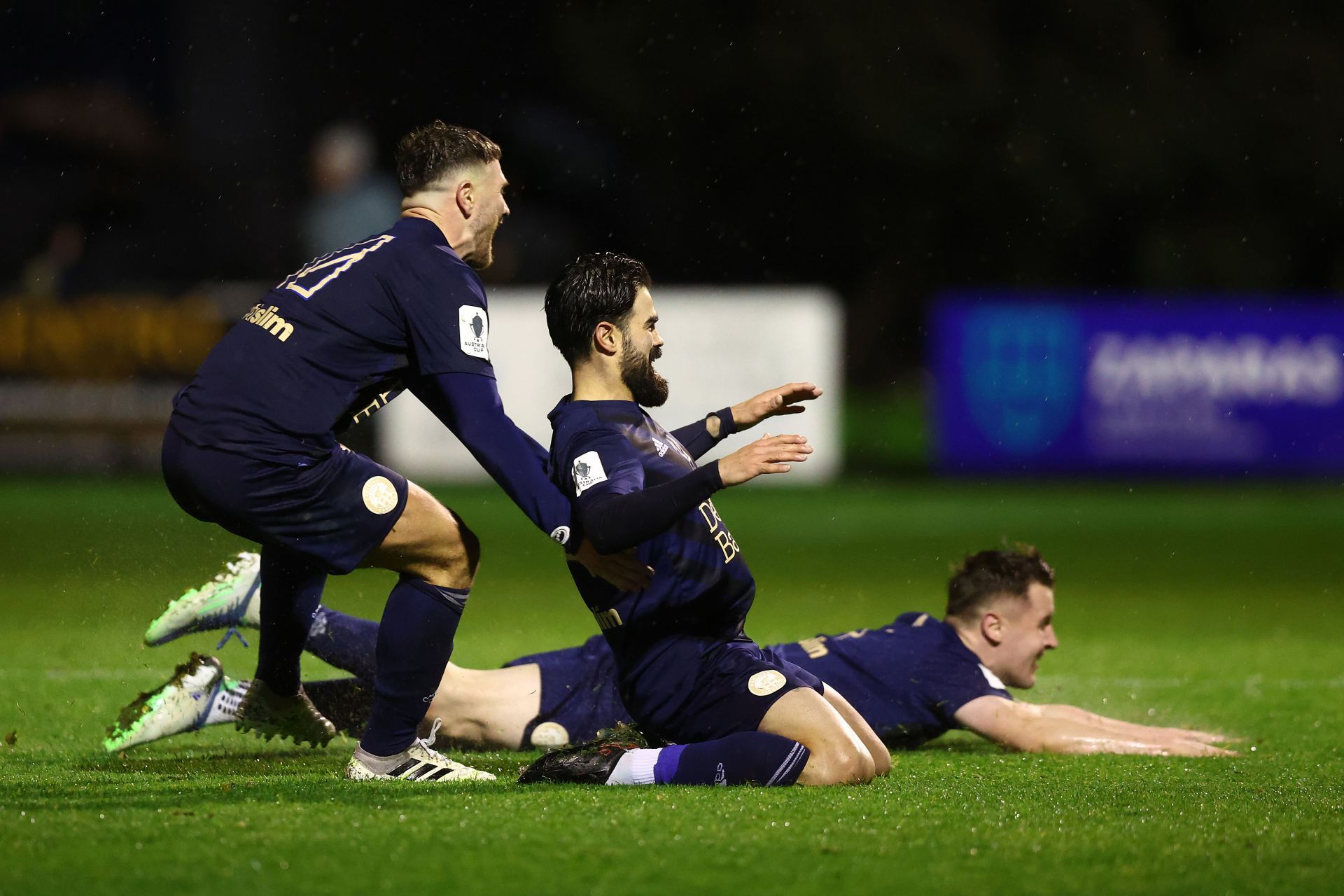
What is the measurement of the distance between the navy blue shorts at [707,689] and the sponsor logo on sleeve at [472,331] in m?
0.90

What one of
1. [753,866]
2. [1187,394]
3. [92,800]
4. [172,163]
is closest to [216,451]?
[92,800]

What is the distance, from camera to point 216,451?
4355mm

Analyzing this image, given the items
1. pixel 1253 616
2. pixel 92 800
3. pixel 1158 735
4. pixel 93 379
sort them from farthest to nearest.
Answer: pixel 93 379, pixel 1253 616, pixel 1158 735, pixel 92 800

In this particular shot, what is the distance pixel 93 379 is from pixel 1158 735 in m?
10.8

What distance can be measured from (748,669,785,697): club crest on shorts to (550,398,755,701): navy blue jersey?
0.15 meters

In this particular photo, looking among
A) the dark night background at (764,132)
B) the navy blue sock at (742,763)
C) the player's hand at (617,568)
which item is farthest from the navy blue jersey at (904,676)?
the dark night background at (764,132)

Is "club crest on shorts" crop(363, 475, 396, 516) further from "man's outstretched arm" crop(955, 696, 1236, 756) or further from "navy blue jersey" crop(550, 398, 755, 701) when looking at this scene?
"man's outstretched arm" crop(955, 696, 1236, 756)

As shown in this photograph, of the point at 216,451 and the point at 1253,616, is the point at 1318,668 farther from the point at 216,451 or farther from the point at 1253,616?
the point at 216,451

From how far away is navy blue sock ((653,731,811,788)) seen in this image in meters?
4.27

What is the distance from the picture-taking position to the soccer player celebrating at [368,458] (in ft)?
14.2

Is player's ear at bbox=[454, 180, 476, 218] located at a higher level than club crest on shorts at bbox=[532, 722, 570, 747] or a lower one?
higher

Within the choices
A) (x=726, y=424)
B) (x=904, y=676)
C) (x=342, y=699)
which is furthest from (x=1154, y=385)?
(x=342, y=699)

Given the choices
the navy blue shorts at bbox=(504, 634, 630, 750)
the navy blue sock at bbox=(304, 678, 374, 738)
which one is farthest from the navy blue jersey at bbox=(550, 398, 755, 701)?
the navy blue sock at bbox=(304, 678, 374, 738)

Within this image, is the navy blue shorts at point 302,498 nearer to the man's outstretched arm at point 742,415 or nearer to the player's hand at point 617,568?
the player's hand at point 617,568
